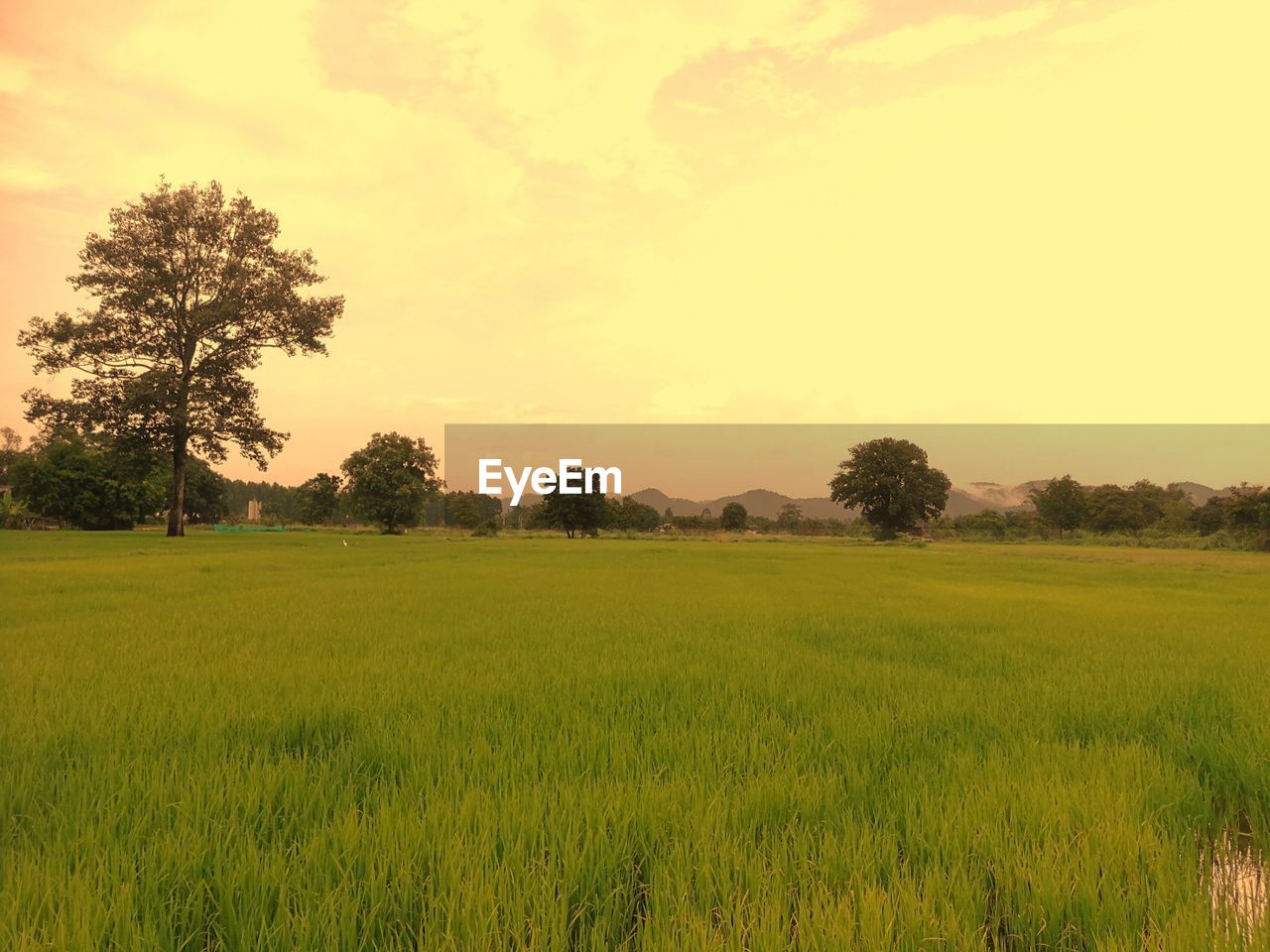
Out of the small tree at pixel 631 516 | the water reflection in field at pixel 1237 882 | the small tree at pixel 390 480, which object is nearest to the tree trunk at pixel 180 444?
the small tree at pixel 390 480

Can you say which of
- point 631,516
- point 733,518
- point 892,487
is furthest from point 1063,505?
point 631,516

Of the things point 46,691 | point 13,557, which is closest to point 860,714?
point 46,691

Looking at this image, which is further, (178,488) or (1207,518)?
(1207,518)

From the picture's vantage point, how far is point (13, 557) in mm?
16406

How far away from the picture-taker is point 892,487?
225 ft

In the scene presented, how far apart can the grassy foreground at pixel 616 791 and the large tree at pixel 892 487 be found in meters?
66.9

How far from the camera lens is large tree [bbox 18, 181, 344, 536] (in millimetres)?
26234

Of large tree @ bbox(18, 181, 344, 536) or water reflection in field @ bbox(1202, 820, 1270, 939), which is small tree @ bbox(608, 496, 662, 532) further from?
water reflection in field @ bbox(1202, 820, 1270, 939)

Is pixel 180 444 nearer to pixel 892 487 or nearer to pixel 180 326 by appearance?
pixel 180 326

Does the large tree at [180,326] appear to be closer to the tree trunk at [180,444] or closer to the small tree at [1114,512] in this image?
the tree trunk at [180,444]

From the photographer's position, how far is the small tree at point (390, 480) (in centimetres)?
5600

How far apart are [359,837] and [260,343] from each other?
34.8 metres

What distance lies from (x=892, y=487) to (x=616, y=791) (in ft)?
240

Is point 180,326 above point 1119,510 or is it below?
above
